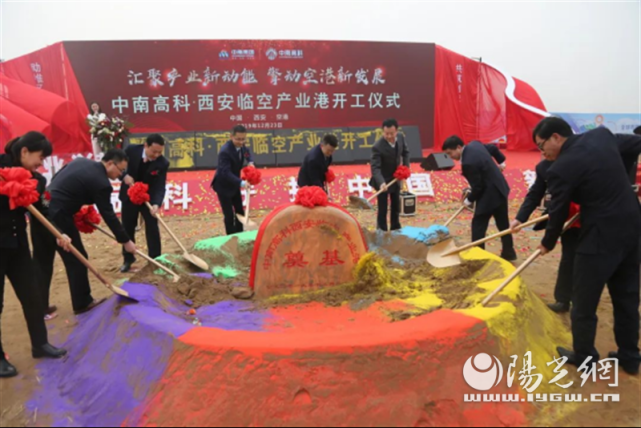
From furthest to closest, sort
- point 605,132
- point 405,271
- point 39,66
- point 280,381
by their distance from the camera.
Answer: point 39,66, point 405,271, point 605,132, point 280,381

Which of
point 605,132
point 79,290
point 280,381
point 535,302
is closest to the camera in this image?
point 280,381

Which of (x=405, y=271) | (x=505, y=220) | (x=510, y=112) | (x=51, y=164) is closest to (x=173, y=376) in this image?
(x=405, y=271)

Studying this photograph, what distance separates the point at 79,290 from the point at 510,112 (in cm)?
1302

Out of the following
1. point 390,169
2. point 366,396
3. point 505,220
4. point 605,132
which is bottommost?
point 366,396

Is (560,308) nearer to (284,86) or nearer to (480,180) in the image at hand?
(480,180)

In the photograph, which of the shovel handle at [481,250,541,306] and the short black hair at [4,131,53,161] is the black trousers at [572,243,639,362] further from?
the short black hair at [4,131,53,161]

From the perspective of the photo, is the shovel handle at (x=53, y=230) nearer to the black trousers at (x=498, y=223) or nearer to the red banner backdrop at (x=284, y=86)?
the black trousers at (x=498, y=223)

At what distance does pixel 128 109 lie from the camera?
11695 millimetres

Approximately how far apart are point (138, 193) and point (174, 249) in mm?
1724

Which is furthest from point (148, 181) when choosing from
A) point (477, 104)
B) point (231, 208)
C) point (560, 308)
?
point (477, 104)

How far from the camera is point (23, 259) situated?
3170mm

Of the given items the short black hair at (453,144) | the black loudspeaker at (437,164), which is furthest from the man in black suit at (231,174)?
the black loudspeaker at (437,164)

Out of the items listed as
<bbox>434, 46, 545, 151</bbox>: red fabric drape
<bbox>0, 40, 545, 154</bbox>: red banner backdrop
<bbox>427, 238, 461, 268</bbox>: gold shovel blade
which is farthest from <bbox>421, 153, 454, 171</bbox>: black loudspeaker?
<bbox>427, 238, 461, 268</bbox>: gold shovel blade

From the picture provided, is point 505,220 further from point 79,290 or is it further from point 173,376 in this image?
point 79,290
